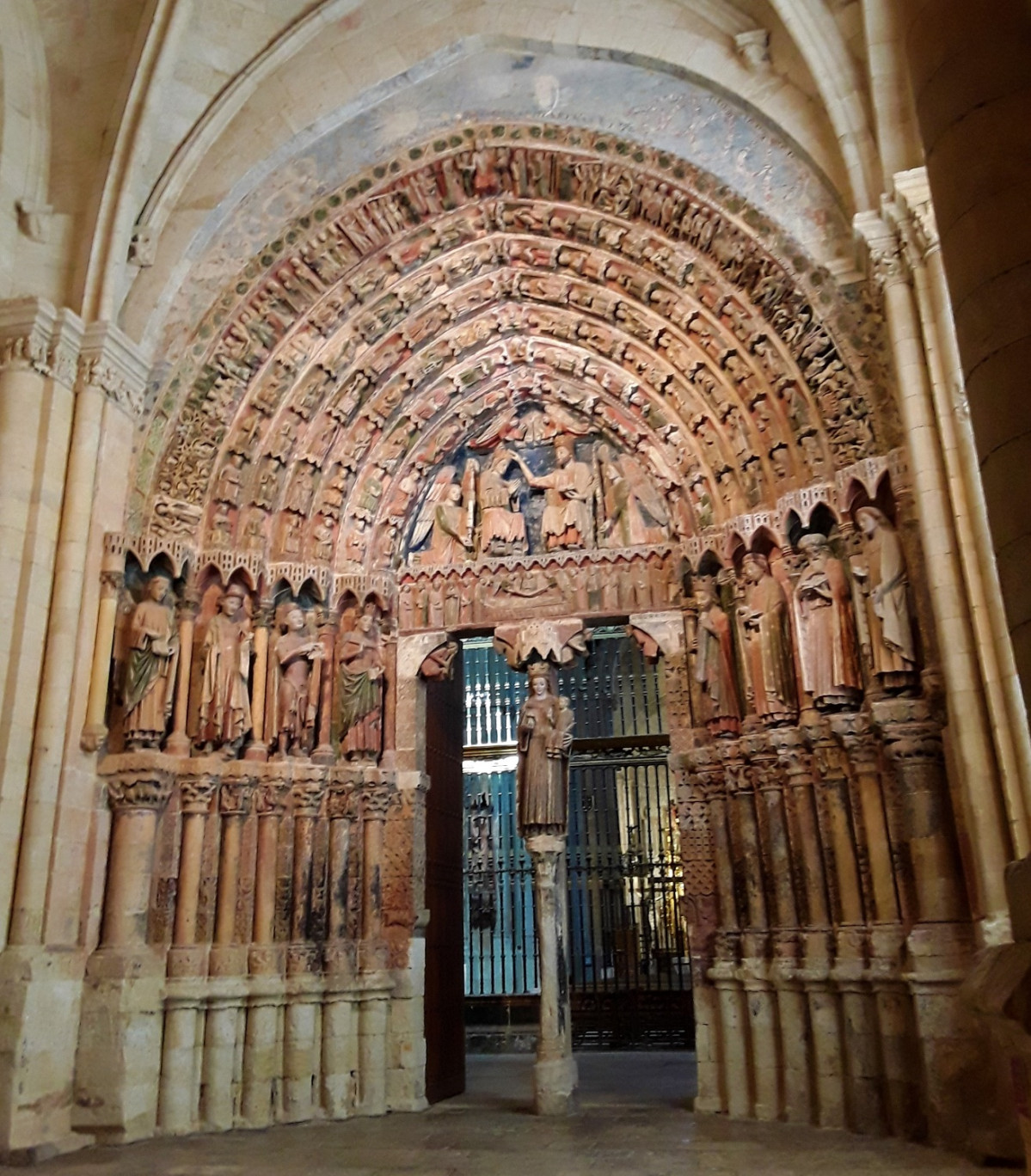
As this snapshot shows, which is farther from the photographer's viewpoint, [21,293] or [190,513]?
[190,513]

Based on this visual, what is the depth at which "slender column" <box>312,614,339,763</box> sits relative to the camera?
8984mm

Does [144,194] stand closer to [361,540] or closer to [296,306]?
[296,306]

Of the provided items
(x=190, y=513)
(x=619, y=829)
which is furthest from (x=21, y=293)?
(x=619, y=829)

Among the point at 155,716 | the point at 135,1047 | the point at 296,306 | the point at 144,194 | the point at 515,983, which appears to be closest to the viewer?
the point at 135,1047

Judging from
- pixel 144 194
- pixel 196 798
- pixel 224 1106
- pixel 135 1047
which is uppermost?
pixel 144 194

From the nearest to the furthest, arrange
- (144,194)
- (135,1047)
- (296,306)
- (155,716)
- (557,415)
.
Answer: (135,1047) → (155,716) → (144,194) → (296,306) → (557,415)

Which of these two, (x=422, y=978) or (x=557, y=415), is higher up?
(x=557, y=415)

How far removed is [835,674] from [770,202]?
3777mm

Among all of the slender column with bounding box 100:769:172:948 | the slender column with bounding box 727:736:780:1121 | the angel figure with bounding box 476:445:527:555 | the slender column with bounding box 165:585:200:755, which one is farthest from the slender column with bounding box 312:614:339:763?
the slender column with bounding box 727:736:780:1121

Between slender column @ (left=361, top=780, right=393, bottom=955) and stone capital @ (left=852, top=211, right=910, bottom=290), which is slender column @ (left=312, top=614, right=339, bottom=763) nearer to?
slender column @ (left=361, top=780, right=393, bottom=955)

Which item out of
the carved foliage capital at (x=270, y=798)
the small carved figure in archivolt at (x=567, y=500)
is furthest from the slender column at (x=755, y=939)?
the carved foliage capital at (x=270, y=798)

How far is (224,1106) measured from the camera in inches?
300

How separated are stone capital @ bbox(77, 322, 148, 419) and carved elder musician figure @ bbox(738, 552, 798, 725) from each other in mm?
5231

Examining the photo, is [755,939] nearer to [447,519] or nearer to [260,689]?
[260,689]
